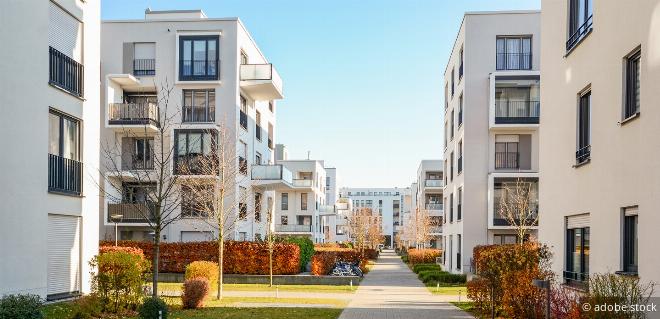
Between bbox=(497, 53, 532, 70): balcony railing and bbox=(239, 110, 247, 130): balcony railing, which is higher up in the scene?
bbox=(497, 53, 532, 70): balcony railing

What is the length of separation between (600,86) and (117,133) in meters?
28.6

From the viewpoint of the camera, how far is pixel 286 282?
29.8 metres

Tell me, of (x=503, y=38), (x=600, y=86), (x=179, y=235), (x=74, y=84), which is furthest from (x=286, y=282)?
(x=600, y=86)

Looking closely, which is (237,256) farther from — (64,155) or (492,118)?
(492,118)

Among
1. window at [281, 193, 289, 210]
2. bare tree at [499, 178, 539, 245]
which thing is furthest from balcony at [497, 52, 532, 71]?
window at [281, 193, 289, 210]

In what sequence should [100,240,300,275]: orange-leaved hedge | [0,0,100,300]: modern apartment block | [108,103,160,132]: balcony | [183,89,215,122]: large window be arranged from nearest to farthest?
[0,0,100,300]: modern apartment block → [100,240,300,275]: orange-leaved hedge → [108,103,160,132]: balcony → [183,89,215,122]: large window

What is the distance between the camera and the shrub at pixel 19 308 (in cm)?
1016

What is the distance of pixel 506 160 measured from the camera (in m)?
→ 34.9

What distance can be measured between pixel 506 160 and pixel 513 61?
205 inches

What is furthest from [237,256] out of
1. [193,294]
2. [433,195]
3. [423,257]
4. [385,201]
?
[385,201]

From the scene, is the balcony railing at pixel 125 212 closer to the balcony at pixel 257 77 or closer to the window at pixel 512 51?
the balcony at pixel 257 77

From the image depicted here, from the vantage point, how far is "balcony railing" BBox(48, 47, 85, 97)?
18.2m

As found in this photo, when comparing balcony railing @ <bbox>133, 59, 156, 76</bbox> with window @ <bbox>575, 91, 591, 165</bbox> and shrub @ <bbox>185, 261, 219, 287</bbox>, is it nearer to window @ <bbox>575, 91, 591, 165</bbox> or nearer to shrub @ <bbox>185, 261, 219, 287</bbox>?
shrub @ <bbox>185, 261, 219, 287</bbox>

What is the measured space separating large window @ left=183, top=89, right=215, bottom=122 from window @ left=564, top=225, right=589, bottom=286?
24735 millimetres
